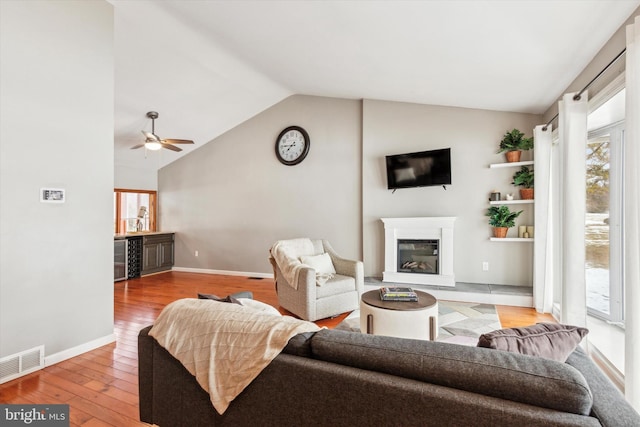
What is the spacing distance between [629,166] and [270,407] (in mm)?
2366

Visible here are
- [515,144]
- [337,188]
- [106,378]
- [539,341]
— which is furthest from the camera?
[337,188]

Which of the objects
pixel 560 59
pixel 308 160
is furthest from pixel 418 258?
pixel 560 59

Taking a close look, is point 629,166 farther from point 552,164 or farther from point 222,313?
point 222,313

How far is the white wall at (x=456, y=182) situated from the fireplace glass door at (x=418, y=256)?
0.30 m

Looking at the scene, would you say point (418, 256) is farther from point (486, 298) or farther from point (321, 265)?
point (321, 265)

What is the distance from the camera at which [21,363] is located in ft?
7.95

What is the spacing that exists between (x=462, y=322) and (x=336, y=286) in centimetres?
143

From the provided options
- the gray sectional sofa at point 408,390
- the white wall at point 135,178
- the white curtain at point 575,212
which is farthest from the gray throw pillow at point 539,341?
the white wall at point 135,178

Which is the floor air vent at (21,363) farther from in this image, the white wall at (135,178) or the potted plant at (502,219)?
the potted plant at (502,219)

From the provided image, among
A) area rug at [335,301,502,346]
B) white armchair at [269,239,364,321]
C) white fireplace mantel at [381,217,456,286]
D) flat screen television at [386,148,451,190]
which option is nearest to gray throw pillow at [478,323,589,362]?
area rug at [335,301,502,346]

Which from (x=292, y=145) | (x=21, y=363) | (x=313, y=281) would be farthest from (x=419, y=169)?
(x=21, y=363)

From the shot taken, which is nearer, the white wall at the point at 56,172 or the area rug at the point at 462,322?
the white wall at the point at 56,172

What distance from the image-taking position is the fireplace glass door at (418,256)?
4613 millimetres

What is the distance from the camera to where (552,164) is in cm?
378
